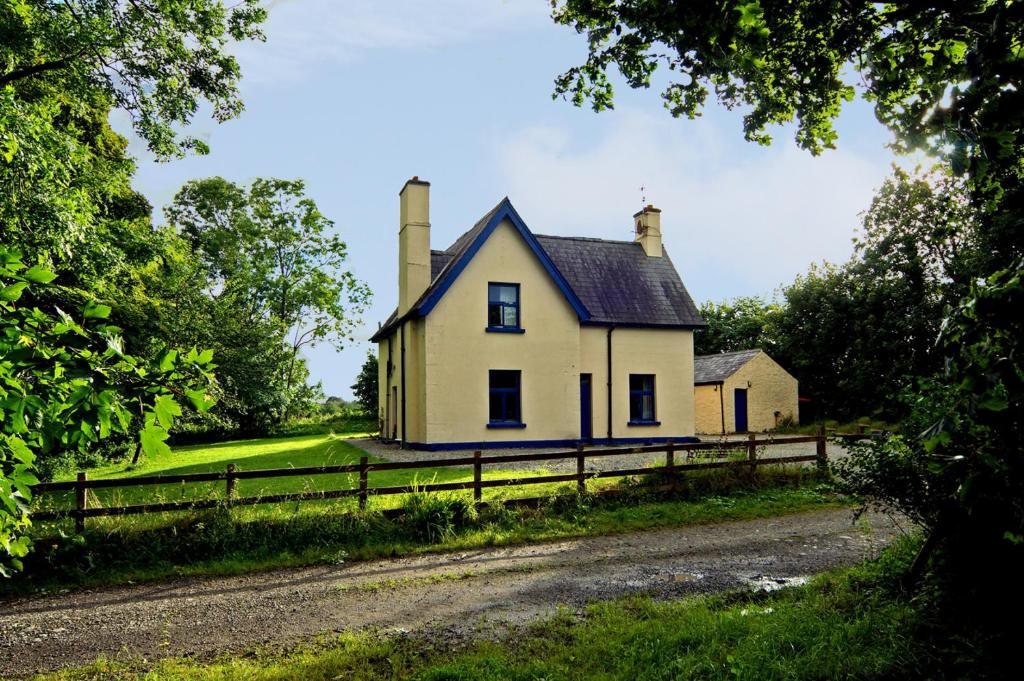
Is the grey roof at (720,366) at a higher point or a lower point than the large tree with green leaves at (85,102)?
lower

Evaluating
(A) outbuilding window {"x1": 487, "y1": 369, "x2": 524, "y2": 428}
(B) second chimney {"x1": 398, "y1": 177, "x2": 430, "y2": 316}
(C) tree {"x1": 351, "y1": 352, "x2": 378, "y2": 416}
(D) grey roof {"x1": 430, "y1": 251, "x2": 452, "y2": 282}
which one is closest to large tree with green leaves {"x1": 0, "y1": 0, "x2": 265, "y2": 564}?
(B) second chimney {"x1": 398, "y1": 177, "x2": 430, "y2": 316}

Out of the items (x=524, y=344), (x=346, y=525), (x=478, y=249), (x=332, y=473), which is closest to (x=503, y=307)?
(x=524, y=344)

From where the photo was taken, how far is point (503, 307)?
22469 millimetres

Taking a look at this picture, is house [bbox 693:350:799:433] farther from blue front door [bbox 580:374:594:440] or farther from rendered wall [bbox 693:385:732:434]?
blue front door [bbox 580:374:594:440]

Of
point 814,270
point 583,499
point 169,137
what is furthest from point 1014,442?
point 814,270

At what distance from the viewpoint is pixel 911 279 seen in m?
34.8

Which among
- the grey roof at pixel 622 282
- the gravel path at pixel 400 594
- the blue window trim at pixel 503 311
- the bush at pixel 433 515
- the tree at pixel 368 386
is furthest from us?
the tree at pixel 368 386

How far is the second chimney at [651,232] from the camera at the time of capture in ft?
90.7

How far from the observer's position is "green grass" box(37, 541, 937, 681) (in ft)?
16.6

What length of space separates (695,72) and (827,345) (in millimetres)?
34701

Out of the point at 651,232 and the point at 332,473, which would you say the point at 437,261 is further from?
the point at 332,473

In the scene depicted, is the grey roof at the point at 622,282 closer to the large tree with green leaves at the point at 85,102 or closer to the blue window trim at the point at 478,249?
the blue window trim at the point at 478,249

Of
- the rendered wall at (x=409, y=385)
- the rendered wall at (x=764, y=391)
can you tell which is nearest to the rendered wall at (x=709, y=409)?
the rendered wall at (x=764, y=391)

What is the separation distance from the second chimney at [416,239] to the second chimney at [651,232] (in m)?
9.83
